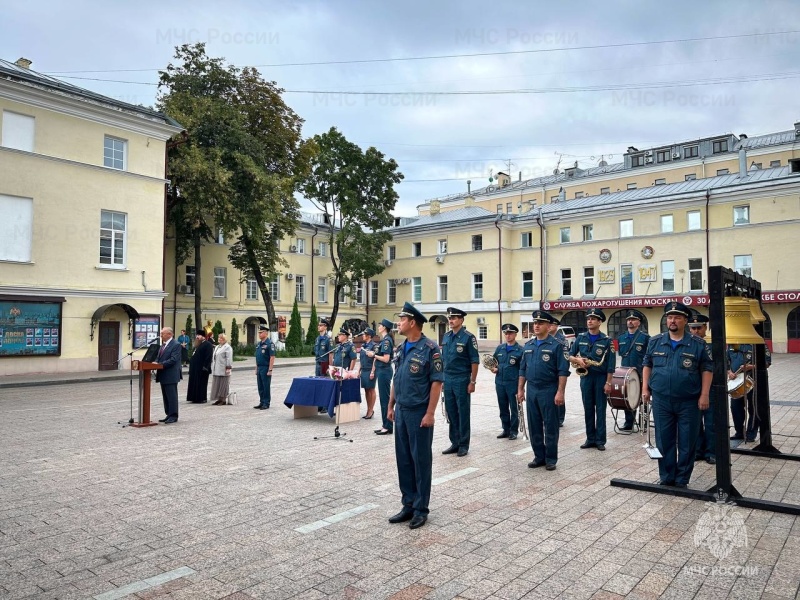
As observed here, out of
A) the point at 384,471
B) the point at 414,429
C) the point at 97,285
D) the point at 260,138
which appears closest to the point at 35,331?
the point at 97,285

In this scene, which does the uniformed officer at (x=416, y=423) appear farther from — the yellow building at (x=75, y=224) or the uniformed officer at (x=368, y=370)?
the yellow building at (x=75, y=224)

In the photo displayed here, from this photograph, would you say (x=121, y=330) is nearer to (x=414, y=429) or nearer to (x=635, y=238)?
(x=414, y=429)

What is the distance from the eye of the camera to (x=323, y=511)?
5895mm

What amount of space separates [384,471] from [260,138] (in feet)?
99.3

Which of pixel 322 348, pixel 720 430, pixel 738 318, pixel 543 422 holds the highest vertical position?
pixel 738 318

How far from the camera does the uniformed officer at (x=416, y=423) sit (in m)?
5.55

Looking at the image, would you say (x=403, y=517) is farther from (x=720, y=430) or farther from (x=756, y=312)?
(x=756, y=312)

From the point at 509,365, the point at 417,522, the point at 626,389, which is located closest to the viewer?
the point at 417,522

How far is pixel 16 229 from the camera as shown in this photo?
70.9 ft

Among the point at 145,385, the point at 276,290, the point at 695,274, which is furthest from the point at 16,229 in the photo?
the point at 695,274

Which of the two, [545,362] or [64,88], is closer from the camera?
[545,362]

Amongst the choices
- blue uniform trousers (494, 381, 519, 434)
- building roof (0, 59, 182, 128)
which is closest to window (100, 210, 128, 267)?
building roof (0, 59, 182, 128)

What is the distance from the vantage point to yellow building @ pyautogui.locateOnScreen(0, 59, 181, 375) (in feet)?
70.1

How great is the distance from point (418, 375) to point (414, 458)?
2.58 ft
